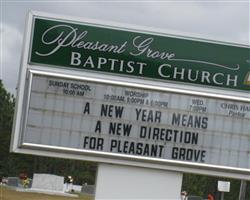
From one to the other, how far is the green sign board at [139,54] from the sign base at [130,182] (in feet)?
6.29

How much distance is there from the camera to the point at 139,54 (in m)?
13.1

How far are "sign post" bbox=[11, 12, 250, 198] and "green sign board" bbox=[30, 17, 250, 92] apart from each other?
2 centimetres

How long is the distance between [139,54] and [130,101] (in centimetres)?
100

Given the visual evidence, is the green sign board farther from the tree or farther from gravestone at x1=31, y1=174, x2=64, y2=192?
the tree

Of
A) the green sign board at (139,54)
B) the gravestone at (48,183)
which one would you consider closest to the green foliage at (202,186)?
the gravestone at (48,183)

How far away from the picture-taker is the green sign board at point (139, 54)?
12.9m

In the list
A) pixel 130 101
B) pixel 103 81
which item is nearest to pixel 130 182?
pixel 130 101

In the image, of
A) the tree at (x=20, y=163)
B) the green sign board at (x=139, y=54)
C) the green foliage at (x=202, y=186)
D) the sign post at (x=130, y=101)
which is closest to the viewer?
the sign post at (x=130, y=101)

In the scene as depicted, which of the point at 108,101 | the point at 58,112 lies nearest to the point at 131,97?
the point at 108,101

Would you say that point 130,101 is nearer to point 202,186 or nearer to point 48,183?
point 48,183

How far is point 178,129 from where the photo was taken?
13.0 m

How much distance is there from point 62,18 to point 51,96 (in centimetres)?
159

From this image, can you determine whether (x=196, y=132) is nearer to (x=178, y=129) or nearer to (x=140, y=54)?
(x=178, y=129)

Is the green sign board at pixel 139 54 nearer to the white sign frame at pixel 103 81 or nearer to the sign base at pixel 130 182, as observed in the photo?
the white sign frame at pixel 103 81
